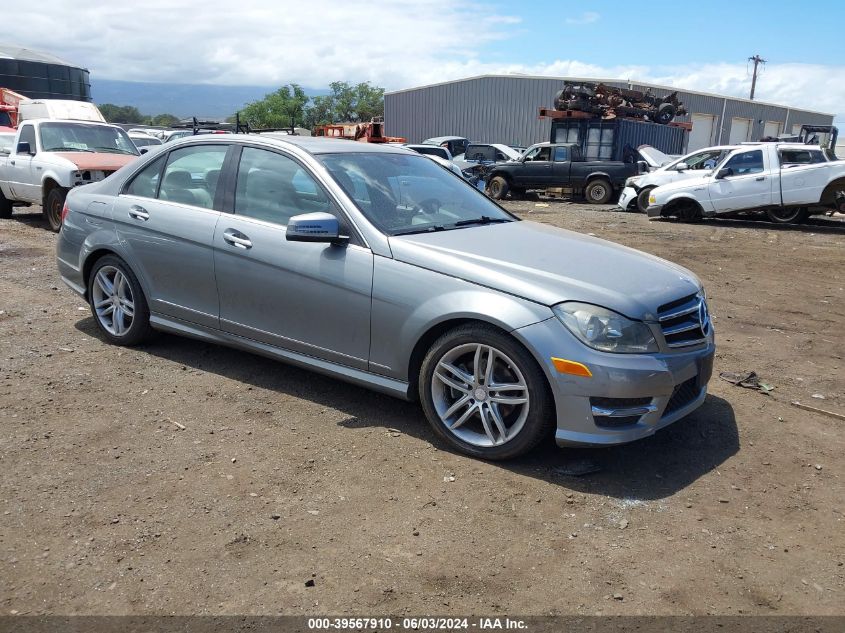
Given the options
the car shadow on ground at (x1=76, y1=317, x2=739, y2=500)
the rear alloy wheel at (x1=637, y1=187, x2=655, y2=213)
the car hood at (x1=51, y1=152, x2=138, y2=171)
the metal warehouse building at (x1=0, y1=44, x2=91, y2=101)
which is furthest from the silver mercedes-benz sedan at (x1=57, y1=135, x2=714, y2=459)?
the metal warehouse building at (x1=0, y1=44, x2=91, y2=101)

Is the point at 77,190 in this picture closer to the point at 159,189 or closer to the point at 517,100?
the point at 159,189

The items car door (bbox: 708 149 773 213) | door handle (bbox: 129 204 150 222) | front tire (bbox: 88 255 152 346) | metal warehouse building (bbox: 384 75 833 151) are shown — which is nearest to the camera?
door handle (bbox: 129 204 150 222)

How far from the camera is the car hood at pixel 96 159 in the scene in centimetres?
1127

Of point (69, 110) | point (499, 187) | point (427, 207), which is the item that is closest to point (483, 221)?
point (427, 207)

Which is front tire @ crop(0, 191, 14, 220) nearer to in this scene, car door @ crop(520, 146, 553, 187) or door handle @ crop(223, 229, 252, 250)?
door handle @ crop(223, 229, 252, 250)

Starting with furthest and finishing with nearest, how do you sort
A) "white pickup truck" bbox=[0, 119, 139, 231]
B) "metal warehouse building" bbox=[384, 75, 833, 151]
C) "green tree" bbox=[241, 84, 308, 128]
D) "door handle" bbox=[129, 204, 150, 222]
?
"green tree" bbox=[241, 84, 308, 128] < "metal warehouse building" bbox=[384, 75, 833, 151] < "white pickup truck" bbox=[0, 119, 139, 231] < "door handle" bbox=[129, 204, 150, 222]

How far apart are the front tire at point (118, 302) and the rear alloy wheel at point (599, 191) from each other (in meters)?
18.2

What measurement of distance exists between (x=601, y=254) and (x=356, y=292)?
57.5 inches

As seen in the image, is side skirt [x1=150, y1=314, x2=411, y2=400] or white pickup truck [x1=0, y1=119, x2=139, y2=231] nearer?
side skirt [x1=150, y1=314, x2=411, y2=400]

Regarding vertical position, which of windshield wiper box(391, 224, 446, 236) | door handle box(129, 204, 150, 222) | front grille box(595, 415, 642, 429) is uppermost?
windshield wiper box(391, 224, 446, 236)

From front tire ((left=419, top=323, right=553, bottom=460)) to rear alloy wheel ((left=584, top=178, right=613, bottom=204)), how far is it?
1895 centimetres

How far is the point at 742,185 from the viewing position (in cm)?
1523

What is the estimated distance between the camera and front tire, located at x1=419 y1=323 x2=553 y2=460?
145 inches

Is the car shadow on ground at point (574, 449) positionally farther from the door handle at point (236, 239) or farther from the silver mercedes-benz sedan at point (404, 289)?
the door handle at point (236, 239)
